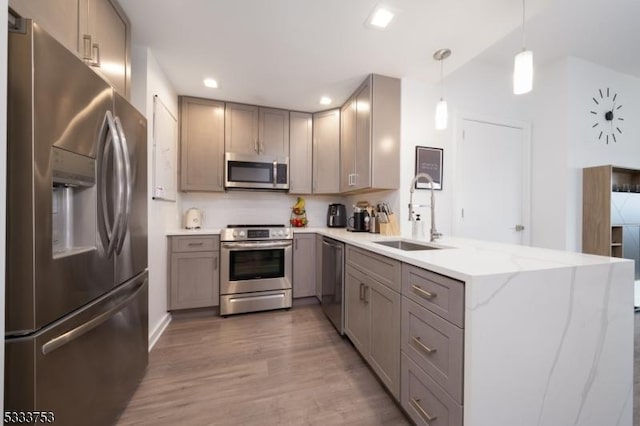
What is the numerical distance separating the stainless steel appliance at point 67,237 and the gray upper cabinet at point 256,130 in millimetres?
1590

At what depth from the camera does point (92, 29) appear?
128cm

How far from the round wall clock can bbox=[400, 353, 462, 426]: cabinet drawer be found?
3496mm

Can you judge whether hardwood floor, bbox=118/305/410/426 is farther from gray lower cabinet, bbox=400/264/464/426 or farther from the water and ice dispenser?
the water and ice dispenser

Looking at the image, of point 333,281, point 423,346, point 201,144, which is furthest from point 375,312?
point 201,144

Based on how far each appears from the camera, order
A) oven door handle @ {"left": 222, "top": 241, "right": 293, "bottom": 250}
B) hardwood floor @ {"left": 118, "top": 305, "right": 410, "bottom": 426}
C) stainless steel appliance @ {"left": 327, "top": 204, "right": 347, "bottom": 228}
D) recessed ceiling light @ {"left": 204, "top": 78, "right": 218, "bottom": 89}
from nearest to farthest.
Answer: hardwood floor @ {"left": 118, "top": 305, "right": 410, "bottom": 426} → recessed ceiling light @ {"left": 204, "top": 78, "right": 218, "bottom": 89} → oven door handle @ {"left": 222, "top": 241, "right": 293, "bottom": 250} → stainless steel appliance @ {"left": 327, "top": 204, "right": 347, "bottom": 228}

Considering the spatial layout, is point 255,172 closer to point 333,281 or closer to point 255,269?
point 255,269

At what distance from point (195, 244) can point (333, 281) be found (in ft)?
4.76

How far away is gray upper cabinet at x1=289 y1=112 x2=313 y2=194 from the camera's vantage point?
3.15m

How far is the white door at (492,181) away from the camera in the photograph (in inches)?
104

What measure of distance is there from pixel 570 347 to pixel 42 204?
2.03 meters

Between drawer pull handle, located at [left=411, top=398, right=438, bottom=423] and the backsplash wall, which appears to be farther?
the backsplash wall

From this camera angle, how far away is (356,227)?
271cm

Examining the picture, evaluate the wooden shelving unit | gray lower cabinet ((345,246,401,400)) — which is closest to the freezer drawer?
gray lower cabinet ((345,246,401,400))

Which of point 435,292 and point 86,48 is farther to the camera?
point 86,48
